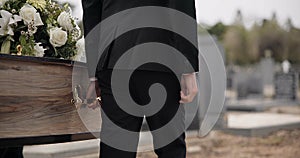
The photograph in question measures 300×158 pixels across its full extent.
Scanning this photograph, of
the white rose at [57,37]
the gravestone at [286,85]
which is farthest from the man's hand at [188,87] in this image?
the gravestone at [286,85]

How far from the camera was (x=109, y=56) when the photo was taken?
201cm

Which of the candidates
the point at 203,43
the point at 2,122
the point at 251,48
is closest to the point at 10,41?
the point at 2,122

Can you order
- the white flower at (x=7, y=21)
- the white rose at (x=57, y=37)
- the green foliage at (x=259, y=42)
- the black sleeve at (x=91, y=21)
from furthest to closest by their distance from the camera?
the green foliage at (x=259, y=42) → the white rose at (x=57, y=37) → the white flower at (x=7, y=21) → the black sleeve at (x=91, y=21)

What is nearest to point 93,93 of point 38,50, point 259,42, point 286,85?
point 38,50

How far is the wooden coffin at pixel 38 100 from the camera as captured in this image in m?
1.98

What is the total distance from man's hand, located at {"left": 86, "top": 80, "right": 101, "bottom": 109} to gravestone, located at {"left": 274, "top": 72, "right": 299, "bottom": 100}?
1405 cm

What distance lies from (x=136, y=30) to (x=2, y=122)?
0.67 metres

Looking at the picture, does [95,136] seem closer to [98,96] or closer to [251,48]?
[98,96]

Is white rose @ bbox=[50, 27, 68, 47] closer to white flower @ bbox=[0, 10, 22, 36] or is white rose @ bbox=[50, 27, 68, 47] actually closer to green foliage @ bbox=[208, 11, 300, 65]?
white flower @ bbox=[0, 10, 22, 36]

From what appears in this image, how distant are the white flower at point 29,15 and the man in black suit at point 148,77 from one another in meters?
0.44

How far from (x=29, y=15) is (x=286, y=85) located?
48.4ft

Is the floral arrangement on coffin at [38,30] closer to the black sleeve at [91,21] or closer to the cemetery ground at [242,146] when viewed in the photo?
the black sleeve at [91,21]

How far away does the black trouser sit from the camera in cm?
199

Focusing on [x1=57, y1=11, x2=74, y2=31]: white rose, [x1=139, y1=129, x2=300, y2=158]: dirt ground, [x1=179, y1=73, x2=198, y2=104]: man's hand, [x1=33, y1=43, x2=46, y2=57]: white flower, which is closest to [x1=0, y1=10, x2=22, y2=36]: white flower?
[x1=33, y1=43, x2=46, y2=57]: white flower
